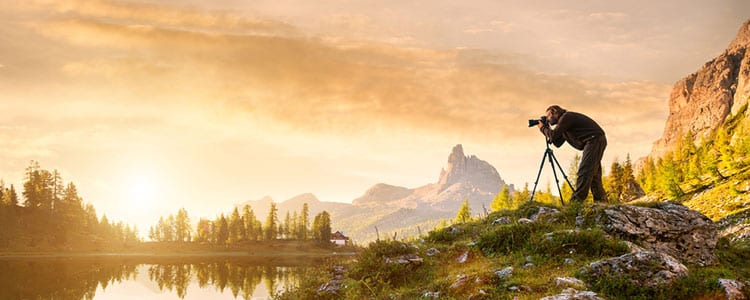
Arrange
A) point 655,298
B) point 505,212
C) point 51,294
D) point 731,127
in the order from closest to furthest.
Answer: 1. point 655,298
2. point 505,212
3. point 51,294
4. point 731,127

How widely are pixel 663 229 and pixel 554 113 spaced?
5.96 meters

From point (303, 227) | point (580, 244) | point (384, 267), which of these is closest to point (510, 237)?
point (580, 244)

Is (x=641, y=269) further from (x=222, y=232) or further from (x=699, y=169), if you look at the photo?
(x=222, y=232)

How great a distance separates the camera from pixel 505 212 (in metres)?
20.4

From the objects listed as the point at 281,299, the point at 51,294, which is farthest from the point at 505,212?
the point at 51,294

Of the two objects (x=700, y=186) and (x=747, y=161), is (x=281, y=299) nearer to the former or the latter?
(x=700, y=186)

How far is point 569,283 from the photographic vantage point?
1049 cm

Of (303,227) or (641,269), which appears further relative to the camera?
(303,227)

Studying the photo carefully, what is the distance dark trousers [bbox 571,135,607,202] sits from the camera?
662 inches

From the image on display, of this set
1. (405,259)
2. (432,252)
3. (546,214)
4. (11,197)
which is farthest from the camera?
(11,197)

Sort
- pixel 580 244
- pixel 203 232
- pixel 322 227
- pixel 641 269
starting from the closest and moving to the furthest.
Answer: pixel 641 269
pixel 580 244
pixel 322 227
pixel 203 232

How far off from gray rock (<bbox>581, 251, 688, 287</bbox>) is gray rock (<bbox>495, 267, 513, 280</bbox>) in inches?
77.8

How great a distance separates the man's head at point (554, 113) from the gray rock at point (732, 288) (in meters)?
8.83

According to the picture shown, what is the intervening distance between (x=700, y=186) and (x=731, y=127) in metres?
149
